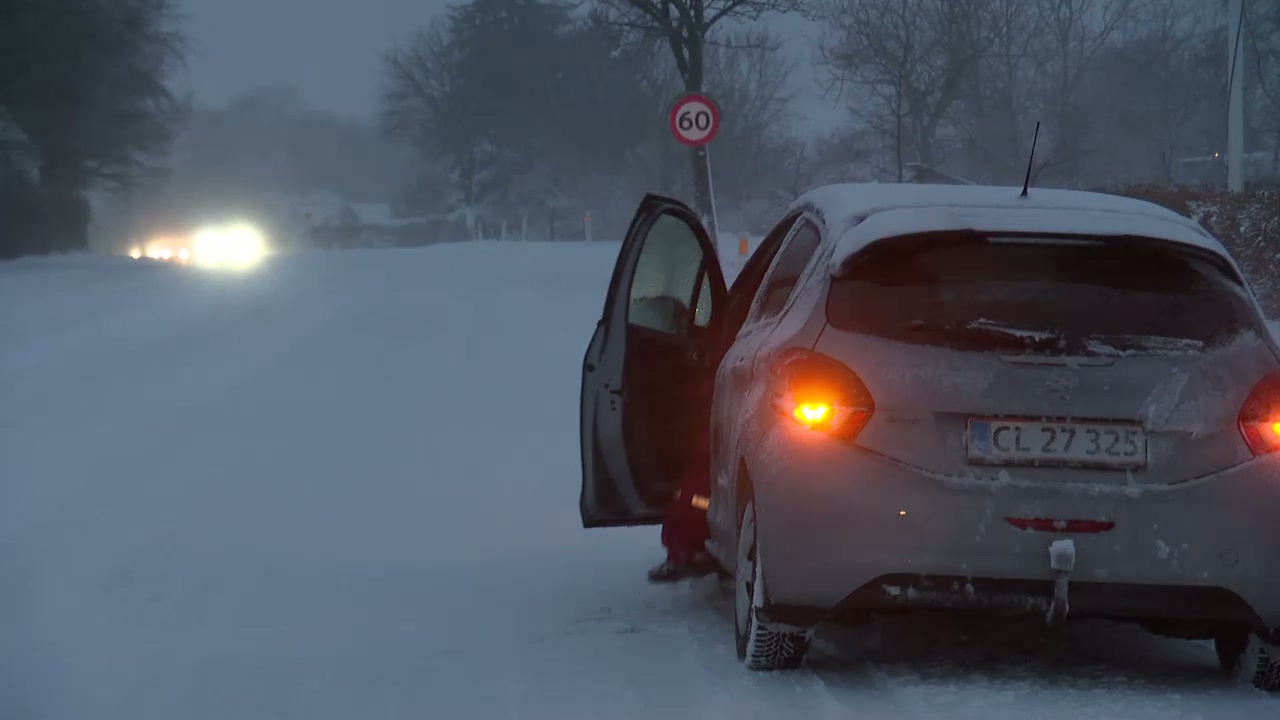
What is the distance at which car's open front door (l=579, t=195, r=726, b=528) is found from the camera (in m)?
6.37

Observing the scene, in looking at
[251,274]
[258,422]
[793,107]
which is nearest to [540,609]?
[258,422]

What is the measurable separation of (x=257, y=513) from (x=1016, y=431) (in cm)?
554

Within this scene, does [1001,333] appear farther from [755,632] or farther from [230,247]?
[230,247]

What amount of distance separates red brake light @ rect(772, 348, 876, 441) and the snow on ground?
855 millimetres

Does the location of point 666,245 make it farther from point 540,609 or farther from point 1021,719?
point 1021,719

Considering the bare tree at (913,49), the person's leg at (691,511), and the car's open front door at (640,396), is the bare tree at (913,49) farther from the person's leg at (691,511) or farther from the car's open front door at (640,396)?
the person's leg at (691,511)

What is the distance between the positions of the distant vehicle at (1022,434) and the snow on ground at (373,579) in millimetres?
366

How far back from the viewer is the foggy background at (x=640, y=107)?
34062 mm

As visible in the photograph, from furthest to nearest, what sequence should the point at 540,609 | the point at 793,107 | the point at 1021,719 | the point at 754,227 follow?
the point at 793,107 < the point at 754,227 < the point at 540,609 < the point at 1021,719

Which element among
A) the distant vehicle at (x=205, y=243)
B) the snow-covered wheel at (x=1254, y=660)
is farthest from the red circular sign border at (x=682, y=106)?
the distant vehicle at (x=205, y=243)

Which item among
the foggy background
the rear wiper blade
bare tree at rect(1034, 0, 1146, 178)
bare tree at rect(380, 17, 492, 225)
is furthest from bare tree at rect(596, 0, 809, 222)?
bare tree at rect(380, 17, 492, 225)

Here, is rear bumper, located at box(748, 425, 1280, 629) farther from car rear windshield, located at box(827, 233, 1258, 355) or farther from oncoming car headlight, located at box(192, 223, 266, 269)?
oncoming car headlight, located at box(192, 223, 266, 269)

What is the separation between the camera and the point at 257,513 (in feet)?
29.1

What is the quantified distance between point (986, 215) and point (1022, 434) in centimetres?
78
